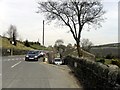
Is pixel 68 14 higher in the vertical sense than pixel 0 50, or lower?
higher

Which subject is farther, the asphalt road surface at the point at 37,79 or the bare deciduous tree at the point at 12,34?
the bare deciduous tree at the point at 12,34

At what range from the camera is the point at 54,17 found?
46125 millimetres

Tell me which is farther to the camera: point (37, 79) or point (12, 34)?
point (12, 34)

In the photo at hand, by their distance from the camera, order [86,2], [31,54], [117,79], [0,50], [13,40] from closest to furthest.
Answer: [117,79]
[86,2]
[31,54]
[0,50]
[13,40]

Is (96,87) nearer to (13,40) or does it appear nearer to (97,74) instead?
(97,74)

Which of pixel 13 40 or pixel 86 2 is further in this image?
pixel 13 40

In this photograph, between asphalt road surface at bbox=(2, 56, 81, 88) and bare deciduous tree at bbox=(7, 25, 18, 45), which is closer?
asphalt road surface at bbox=(2, 56, 81, 88)

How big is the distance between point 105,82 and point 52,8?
35.8 meters

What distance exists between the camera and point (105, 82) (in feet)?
34.9

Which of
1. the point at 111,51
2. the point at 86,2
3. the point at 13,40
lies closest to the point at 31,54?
the point at 86,2

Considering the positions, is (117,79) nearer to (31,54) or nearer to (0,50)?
(31,54)

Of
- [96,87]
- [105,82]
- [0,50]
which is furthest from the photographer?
[0,50]

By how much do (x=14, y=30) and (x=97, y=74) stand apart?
121 m

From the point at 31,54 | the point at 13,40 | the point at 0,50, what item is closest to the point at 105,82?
the point at 31,54
